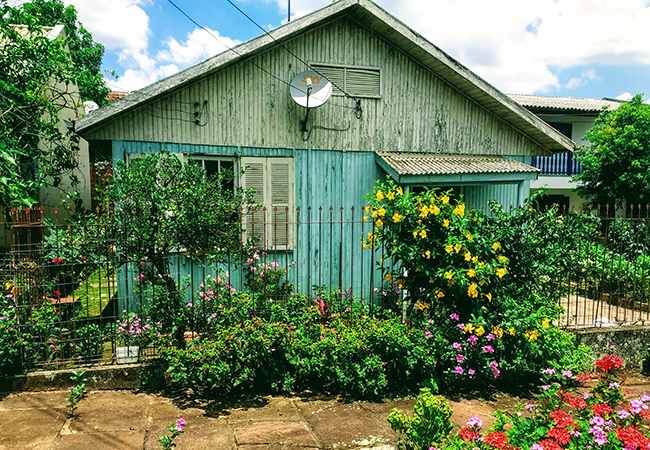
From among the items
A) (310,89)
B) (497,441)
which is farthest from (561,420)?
(310,89)

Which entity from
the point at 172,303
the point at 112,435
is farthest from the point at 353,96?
the point at 112,435

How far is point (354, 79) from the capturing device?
27.3ft

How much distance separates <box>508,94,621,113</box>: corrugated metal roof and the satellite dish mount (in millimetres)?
13945

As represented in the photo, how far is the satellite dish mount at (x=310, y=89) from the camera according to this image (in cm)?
769

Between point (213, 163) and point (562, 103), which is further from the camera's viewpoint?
point (562, 103)

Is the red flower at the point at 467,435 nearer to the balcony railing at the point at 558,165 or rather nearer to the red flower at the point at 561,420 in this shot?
the red flower at the point at 561,420

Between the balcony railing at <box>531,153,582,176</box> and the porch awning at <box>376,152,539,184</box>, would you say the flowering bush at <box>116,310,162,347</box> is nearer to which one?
the porch awning at <box>376,152,539,184</box>

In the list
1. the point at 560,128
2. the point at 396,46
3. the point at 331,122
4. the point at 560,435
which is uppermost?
the point at 560,128

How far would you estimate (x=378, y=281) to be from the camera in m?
8.47

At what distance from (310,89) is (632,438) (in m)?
6.52

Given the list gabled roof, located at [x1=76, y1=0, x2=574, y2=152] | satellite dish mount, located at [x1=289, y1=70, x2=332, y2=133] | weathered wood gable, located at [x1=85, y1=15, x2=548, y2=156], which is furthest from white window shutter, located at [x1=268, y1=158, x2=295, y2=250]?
gabled roof, located at [x1=76, y1=0, x2=574, y2=152]

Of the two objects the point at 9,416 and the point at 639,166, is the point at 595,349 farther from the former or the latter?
the point at 639,166

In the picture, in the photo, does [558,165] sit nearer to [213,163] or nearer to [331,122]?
[331,122]

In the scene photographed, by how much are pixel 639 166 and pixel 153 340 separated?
16.4m
